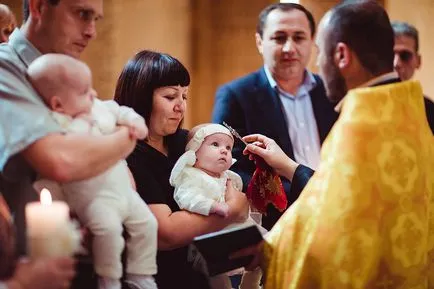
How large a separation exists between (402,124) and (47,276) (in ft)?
3.38

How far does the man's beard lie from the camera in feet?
6.10

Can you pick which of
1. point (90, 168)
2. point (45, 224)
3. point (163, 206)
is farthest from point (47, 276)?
point (163, 206)

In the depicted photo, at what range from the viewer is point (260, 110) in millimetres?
2766

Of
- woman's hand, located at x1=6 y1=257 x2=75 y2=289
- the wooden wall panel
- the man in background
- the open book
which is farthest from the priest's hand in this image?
the wooden wall panel

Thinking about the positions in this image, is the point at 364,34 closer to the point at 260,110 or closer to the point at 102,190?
the point at 102,190

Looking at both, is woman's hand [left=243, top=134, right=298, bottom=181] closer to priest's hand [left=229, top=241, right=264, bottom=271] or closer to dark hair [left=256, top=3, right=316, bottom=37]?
priest's hand [left=229, top=241, right=264, bottom=271]

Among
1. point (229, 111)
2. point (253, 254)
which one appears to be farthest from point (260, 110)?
point (253, 254)

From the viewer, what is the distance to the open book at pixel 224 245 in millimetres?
1694

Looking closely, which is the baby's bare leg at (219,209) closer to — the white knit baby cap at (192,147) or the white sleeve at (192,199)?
the white sleeve at (192,199)

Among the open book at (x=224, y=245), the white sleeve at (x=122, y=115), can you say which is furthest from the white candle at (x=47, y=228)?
the open book at (x=224, y=245)

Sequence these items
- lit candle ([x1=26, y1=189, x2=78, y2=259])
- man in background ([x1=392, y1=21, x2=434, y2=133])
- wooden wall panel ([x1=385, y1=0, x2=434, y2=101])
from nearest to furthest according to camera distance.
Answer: lit candle ([x1=26, y1=189, x2=78, y2=259]) → man in background ([x1=392, y1=21, x2=434, y2=133]) → wooden wall panel ([x1=385, y1=0, x2=434, y2=101])

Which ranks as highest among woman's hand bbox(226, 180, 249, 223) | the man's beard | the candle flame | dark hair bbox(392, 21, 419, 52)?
dark hair bbox(392, 21, 419, 52)

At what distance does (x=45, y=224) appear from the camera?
1408 mm

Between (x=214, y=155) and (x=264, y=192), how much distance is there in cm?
25
